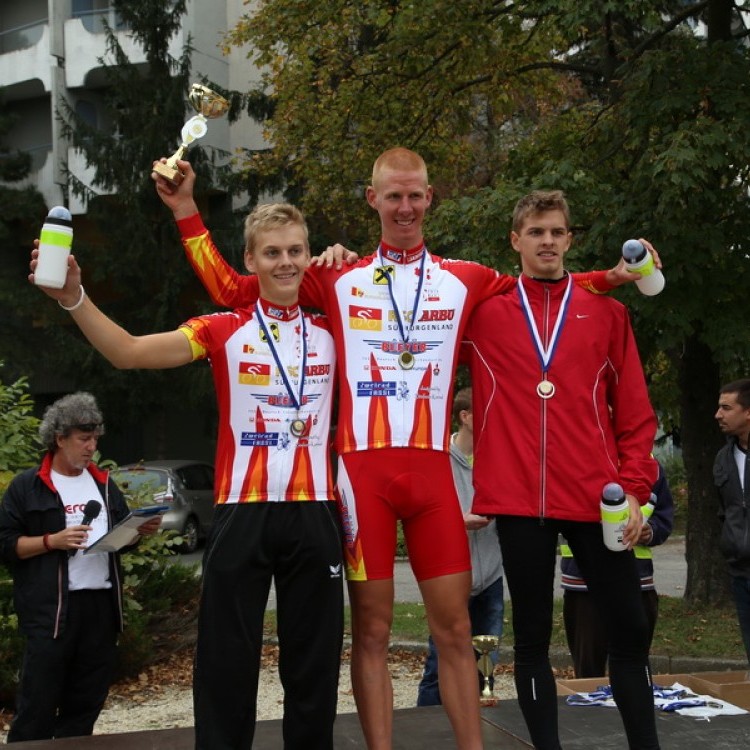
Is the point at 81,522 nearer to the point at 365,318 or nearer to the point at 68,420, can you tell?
the point at 68,420

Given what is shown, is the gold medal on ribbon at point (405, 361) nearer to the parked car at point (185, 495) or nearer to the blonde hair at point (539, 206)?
the blonde hair at point (539, 206)

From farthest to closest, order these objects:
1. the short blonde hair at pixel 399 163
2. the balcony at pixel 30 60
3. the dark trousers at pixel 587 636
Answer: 1. the balcony at pixel 30 60
2. the dark trousers at pixel 587 636
3. the short blonde hair at pixel 399 163

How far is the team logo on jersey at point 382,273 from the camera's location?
4.15 m

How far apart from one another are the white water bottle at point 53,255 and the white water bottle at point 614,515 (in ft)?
6.45

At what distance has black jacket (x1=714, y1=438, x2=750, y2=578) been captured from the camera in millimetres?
6418

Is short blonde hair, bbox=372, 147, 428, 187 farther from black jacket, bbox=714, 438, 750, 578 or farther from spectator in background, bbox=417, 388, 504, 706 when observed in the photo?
black jacket, bbox=714, 438, 750, 578

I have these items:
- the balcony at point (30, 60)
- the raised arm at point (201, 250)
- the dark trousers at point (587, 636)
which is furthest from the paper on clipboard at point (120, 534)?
the balcony at point (30, 60)

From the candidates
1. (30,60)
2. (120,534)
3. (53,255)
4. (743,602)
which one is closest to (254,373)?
(53,255)

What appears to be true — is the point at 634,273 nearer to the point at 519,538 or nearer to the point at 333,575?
the point at 519,538

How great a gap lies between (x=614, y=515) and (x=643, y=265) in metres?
0.91

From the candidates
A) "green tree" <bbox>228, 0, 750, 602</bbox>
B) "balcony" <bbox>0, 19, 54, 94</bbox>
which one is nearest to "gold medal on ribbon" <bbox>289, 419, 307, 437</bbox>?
"green tree" <bbox>228, 0, 750, 602</bbox>

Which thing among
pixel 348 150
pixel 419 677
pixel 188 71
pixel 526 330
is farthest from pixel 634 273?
pixel 188 71

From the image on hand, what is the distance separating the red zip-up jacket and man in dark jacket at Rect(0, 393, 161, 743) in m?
2.10

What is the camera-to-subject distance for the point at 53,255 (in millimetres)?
3508
